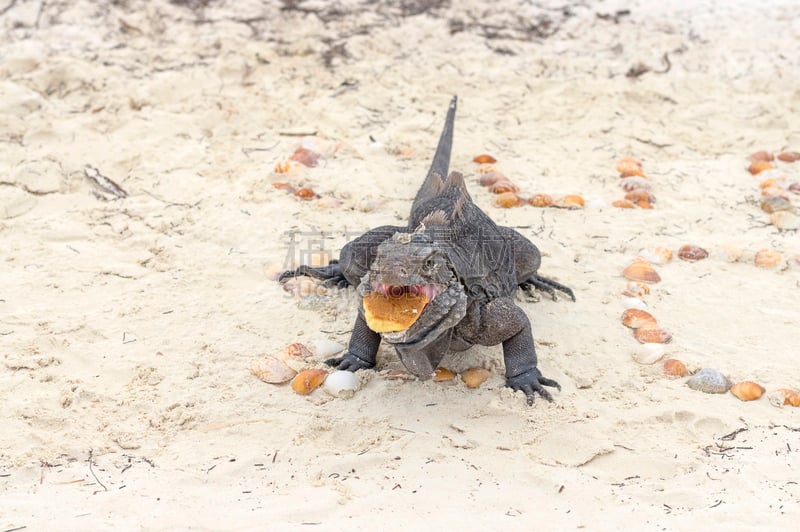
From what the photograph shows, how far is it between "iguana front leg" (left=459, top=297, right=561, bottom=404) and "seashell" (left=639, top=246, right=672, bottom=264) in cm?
152

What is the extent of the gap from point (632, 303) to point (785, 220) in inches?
64.6

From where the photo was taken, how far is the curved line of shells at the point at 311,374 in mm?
3818

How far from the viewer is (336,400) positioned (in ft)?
12.4

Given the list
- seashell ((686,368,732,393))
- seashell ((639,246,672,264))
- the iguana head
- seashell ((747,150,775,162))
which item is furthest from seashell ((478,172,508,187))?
the iguana head

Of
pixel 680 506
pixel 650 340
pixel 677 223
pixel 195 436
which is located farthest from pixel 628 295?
pixel 195 436

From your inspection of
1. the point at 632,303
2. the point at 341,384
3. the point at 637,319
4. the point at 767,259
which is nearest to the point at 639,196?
the point at 767,259

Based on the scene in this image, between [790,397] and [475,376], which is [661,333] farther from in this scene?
[475,376]

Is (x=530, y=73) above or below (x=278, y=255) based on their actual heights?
above

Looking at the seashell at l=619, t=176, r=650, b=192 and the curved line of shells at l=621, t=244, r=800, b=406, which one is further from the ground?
the seashell at l=619, t=176, r=650, b=192

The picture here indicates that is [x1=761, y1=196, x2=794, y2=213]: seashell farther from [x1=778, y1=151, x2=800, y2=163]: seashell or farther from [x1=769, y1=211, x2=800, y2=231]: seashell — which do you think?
[x1=778, y1=151, x2=800, y2=163]: seashell

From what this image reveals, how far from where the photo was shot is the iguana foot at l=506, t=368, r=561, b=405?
3.75 metres

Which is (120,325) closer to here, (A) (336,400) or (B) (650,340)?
(A) (336,400)

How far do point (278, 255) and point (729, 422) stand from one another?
2748mm

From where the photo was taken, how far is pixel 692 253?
5035 mm
